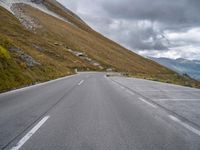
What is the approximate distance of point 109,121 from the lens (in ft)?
27.4

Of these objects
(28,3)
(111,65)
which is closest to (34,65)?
(111,65)

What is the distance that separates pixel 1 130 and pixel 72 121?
6.33ft

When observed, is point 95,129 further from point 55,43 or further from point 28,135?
point 55,43

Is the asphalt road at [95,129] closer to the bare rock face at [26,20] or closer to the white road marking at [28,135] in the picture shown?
the white road marking at [28,135]

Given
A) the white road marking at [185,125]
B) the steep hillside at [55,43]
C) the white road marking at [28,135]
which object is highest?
the steep hillside at [55,43]

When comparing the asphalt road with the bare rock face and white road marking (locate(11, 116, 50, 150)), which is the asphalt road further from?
the bare rock face

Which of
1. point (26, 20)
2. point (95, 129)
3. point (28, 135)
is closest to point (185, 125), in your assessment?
point (95, 129)

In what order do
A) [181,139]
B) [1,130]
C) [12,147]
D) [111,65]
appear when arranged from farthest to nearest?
[111,65] < [1,130] < [181,139] < [12,147]

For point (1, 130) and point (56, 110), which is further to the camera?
point (56, 110)

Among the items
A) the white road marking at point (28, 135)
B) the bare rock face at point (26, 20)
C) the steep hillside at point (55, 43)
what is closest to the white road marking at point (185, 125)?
the white road marking at point (28, 135)

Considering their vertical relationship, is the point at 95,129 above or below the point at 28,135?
above

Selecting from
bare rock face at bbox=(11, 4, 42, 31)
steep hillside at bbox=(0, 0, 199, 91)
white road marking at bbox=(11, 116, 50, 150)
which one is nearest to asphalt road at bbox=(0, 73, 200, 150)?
white road marking at bbox=(11, 116, 50, 150)

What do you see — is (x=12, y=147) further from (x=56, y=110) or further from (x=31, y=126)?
(x=56, y=110)

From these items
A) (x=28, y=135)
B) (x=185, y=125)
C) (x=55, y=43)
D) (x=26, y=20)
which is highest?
(x=26, y=20)
